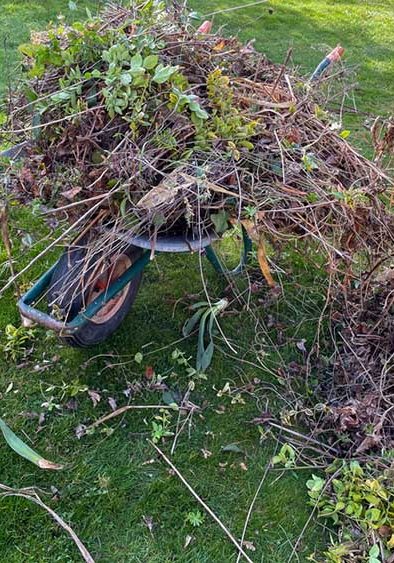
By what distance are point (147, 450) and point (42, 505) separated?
400 millimetres

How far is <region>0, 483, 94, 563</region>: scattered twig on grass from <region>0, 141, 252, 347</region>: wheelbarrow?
19.7 inches

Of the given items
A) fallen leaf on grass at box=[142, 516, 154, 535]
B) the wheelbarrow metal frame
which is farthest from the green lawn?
the wheelbarrow metal frame

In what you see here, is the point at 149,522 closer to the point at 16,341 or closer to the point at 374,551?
the point at 374,551

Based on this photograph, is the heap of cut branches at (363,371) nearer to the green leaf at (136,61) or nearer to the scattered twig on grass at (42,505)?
the scattered twig on grass at (42,505)

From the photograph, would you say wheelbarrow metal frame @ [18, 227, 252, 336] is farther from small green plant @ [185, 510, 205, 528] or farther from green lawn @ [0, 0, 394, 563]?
small green plant @ [185, 510, 205, 528]

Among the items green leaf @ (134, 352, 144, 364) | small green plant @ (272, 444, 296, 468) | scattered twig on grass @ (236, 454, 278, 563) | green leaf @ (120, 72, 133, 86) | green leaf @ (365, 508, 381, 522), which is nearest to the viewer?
green leaf @ (120, 72, 133, 86)

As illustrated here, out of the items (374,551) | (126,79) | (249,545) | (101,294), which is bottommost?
(249,545)

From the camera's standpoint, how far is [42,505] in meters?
1.86

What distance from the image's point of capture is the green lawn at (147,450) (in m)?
1.85

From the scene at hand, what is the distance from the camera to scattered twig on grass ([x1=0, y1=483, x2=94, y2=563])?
1.75 m

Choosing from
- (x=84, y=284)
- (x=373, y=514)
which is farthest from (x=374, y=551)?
(x=84, y=284)

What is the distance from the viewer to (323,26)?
679cm

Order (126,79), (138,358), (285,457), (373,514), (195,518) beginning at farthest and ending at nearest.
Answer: (138,358) → (285,457) → (195,518) → (373,514) → (126,79)

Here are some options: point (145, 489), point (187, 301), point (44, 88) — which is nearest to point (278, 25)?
point (187, 301)
